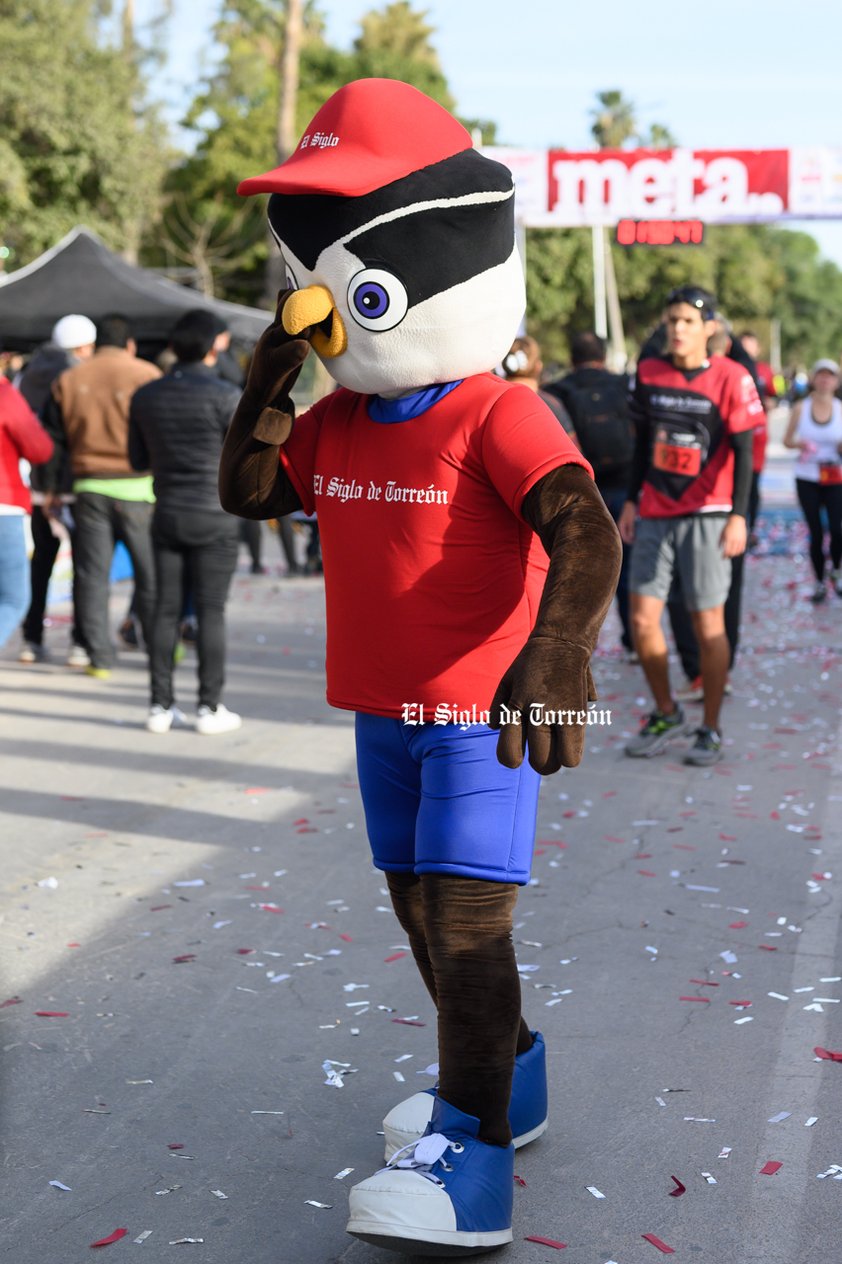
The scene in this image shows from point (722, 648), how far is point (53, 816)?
3089 mm

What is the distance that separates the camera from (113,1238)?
10.1ft

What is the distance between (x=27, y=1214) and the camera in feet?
10.4

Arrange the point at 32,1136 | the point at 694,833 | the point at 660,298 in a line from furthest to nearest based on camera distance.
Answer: the point at 660,298
the point at 694,833
the point at 32,1136

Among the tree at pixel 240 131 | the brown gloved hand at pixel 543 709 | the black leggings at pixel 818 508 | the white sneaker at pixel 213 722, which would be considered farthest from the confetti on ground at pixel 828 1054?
the tree at pixel 240 131

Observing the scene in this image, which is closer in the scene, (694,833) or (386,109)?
(386,109)

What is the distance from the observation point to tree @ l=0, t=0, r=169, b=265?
33.8 m

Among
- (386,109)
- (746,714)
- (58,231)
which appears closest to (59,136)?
(58,231)

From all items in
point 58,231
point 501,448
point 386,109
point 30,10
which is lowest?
point 501,448

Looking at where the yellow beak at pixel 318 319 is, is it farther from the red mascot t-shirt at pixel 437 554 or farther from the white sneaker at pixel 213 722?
the white sneaker at pixel 213 722

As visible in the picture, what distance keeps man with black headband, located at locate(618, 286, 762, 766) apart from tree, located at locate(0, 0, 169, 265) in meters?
29.0

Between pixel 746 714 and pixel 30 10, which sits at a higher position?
pixel 30 10

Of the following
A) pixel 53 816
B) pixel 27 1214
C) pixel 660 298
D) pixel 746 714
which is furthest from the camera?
pixel 660 298

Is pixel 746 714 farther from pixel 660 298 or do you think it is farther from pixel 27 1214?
pixel 660 298

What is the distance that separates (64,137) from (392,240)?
1334 inches
